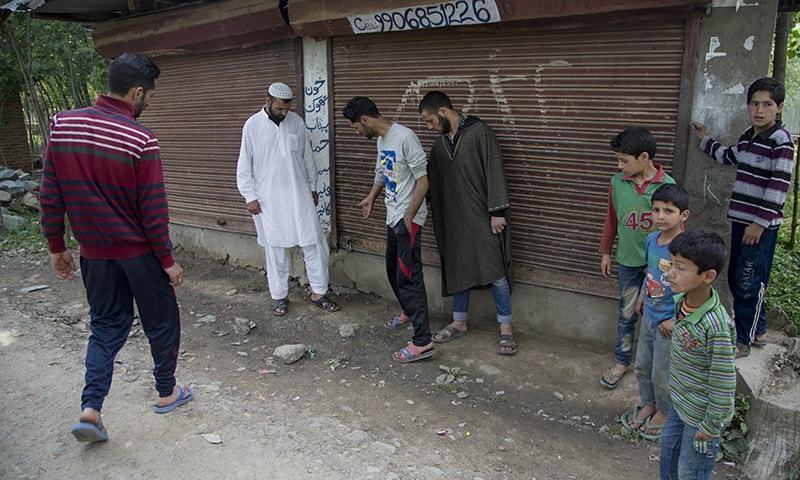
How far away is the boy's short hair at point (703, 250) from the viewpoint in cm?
215

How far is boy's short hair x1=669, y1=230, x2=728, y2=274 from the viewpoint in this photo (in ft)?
7.05

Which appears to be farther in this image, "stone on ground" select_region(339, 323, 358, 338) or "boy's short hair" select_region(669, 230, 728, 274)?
"stone on ground" select_region(339, 323, 358, 338)

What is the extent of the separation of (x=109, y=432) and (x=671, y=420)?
2.86m

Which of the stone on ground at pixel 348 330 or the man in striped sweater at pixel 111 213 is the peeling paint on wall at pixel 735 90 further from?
the man in striped sweater at pixel 111 213

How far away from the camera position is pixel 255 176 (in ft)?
17.1

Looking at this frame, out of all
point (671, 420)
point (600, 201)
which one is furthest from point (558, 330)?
point (671, 420)

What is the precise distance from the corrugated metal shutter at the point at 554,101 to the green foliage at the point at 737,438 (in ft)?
3.82

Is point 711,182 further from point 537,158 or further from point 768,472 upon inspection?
point 768,472

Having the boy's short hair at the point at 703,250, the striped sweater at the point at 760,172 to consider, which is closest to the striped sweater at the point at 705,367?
the boy's short hair at the point at 703,250

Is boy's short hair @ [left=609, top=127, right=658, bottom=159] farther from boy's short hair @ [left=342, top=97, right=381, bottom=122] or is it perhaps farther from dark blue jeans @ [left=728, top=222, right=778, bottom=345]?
boy's short hair @ [left=342, top=97, right=381, bottom=122]

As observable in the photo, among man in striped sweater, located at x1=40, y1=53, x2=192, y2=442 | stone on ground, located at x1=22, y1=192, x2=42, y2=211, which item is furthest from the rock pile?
man in striped sweater, located at x1=40, y1=53, x2=192, y2=442

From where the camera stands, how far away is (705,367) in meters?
2.24

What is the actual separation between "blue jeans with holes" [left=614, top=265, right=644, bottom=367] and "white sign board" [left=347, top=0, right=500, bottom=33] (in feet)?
6.38

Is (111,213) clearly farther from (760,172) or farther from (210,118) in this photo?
(210,118)
